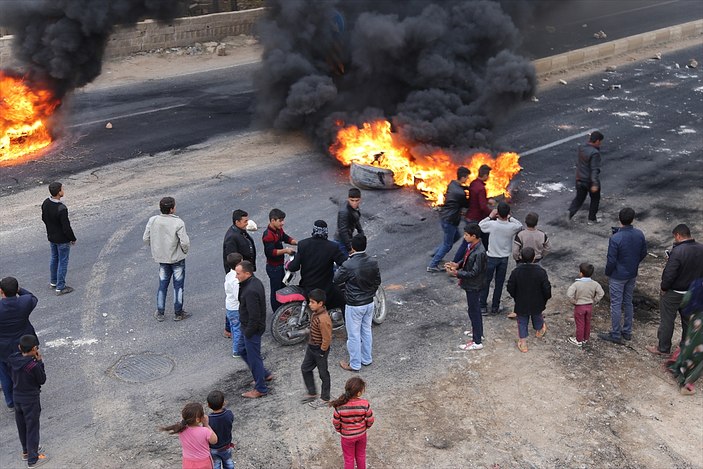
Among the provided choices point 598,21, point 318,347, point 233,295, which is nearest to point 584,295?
point 318,347

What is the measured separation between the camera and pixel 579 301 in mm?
9102

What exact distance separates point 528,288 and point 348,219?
2498 mm

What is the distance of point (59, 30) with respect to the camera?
48.5 ft

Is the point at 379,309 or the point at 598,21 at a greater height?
the point at 598,21

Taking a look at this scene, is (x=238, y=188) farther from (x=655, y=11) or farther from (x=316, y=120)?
(x=655, y=11)

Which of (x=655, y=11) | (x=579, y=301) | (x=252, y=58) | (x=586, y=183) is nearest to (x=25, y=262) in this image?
(x=579, y=301)

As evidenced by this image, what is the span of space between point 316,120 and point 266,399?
878 cm

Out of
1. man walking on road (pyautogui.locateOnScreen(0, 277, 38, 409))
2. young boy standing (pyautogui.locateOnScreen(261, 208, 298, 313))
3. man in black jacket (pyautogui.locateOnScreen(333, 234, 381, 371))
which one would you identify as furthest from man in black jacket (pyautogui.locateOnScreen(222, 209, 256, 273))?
man walking on road (pyautogui.locateOnScreen(0, 277, 38, 409))

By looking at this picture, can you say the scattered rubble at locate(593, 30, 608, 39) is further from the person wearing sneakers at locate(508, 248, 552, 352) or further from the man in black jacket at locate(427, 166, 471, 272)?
the person wearing sneakers at locate(508, 248, 552, 352)

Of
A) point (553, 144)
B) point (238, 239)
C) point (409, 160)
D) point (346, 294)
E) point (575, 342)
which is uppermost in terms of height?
point (238, 239)

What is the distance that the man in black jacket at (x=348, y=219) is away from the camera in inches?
391

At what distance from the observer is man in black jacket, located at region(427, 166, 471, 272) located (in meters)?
11.0

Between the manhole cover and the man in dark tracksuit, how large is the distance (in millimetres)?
7483

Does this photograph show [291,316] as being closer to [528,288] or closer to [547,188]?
[528,288]
